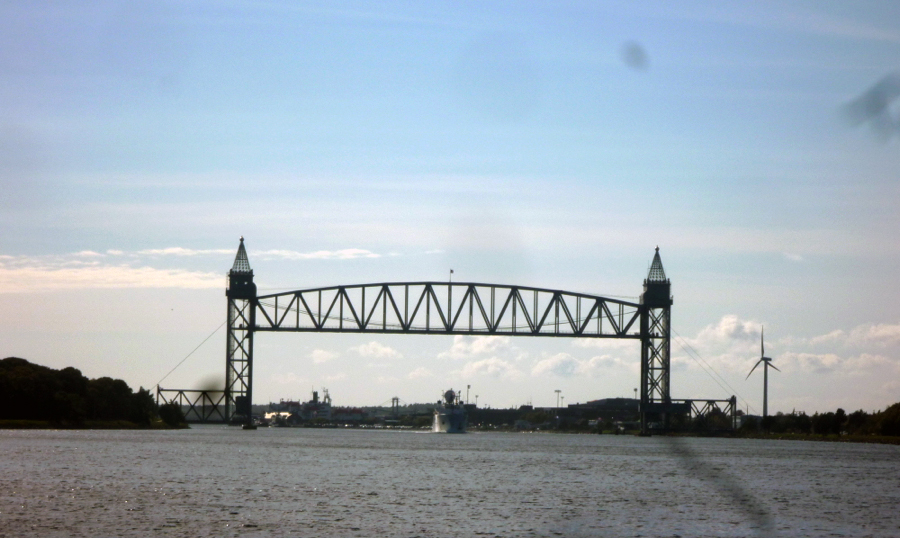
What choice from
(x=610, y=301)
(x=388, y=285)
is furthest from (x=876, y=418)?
(x=388, y=285)

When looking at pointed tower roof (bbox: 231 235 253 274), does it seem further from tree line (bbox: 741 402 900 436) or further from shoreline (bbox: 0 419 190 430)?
tree line (bbox: 741 402 900 436)

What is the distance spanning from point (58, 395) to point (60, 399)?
589 millimetres

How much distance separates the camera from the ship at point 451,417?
158 meters

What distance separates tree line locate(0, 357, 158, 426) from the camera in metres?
102

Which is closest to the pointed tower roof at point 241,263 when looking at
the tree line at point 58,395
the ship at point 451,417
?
the tree line at point 58,395

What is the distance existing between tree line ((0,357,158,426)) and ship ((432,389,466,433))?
49884 mm

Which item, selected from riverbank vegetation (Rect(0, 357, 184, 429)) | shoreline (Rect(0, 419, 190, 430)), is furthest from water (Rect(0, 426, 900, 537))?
riverbank vegetation (Rect(0, 357, 184, 429))

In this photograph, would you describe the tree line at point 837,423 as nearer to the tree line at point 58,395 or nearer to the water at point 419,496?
the water at point 419,496

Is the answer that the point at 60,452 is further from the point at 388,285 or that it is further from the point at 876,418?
the point at 876,418

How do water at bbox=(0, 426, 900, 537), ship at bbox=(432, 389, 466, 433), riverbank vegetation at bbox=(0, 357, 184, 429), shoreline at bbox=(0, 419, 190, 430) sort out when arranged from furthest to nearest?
ship at bbox=(432, 389, 466, 433) < riverbank vegetation at bbox=(0, 357, 184, 429) < shoreline at bbox=(0, 419, 190, 430) < water at bbox=(0, 426, 900, 537)

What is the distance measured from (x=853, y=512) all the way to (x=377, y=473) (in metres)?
22.0

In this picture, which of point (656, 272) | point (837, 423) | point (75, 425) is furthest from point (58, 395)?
point (837, 423)

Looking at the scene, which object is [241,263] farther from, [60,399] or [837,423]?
[837,423]

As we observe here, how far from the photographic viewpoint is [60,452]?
63562 millimetres
